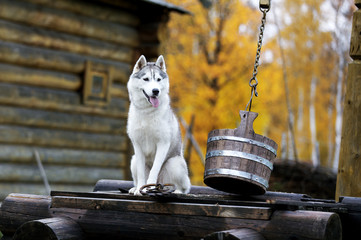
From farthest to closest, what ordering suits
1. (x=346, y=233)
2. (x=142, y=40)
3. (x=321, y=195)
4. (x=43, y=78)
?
(x=142, y=40), (x=43, y=78), (x=321, y=195), (x=346, y=233)

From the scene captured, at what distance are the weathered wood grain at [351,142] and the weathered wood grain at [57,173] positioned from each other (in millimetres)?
5220

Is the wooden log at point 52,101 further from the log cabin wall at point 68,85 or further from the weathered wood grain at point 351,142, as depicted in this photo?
the weathered wood grain at point 351,142

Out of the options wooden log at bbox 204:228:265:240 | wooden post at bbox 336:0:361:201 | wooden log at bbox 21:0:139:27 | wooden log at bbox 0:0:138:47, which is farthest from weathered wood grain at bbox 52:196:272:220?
wooden log at bbox 21:0:139:27

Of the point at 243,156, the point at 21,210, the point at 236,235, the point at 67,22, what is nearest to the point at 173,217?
the point at 236,235

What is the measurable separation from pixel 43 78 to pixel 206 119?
12064 millimetres

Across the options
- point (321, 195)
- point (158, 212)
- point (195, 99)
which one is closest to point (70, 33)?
point (321, 195)

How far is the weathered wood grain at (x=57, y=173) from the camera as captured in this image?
8742 millimetres

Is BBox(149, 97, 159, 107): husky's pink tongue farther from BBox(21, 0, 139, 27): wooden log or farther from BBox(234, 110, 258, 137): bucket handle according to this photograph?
BBox(21, 0, 139, 27): wooden log

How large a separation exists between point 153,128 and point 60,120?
16.0 ft

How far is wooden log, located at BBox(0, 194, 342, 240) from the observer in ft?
11.8

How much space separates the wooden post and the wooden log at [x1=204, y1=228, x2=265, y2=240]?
2.10m

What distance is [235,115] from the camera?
818 inches

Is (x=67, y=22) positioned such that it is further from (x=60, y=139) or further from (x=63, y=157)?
(x=63, y=157)

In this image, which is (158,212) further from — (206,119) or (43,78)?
(206,119)
